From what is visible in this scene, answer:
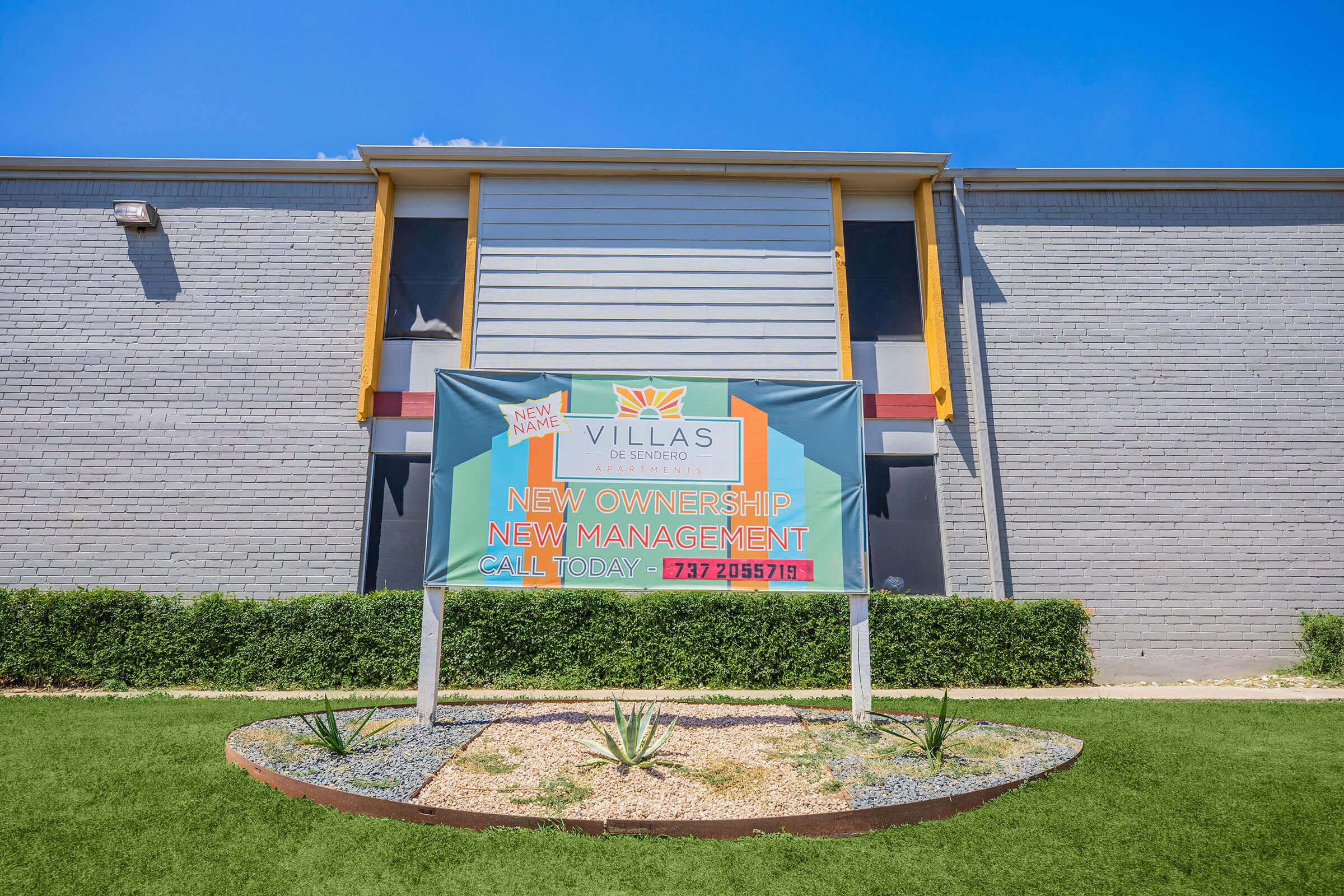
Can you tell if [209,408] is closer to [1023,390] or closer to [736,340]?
[736,340]

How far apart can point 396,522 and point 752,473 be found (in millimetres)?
5220

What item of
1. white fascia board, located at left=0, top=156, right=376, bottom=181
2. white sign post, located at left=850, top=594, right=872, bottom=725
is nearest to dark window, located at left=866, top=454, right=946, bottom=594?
white sign post, located at left=850, top=594, right=872, bottom=725

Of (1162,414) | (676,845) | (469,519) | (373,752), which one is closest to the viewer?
(676,845)

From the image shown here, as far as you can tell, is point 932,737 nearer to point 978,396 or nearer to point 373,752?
point 373,752

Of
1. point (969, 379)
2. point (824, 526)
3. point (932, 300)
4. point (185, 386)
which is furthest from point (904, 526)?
point (185, 386)

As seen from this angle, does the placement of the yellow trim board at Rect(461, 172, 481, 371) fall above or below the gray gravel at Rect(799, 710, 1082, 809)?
above

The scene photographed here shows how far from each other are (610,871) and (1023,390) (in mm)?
8452

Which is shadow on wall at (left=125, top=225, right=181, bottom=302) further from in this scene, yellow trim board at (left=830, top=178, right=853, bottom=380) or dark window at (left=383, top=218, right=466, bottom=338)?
yellow trim board at (left=830, top=178, right=853, bottom=380)

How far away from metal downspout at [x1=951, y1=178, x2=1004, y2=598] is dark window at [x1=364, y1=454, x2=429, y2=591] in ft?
22.5

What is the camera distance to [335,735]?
190 inches

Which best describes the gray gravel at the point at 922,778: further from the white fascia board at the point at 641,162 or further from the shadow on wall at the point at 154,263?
the shadow on wall at the point at 154,263

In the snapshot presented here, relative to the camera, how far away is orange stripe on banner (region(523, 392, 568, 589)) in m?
5.98

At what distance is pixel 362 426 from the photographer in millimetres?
9531

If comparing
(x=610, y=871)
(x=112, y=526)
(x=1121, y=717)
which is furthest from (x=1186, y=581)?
(x=112, y=526)
